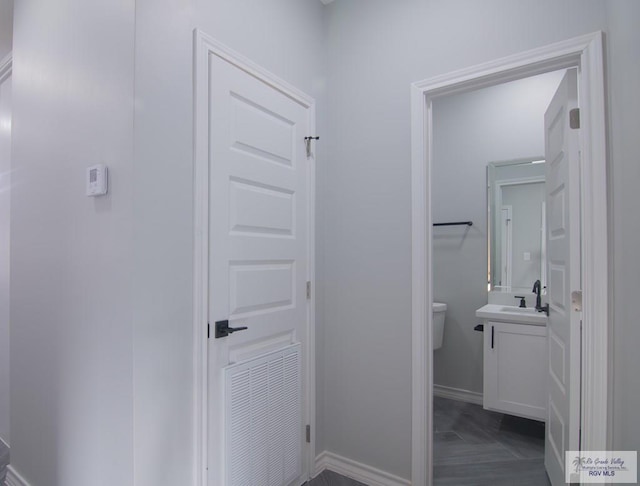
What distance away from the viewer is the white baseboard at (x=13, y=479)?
6.14ft

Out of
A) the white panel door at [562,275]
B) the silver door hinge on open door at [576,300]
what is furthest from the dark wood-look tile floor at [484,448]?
the silver door hinge on open door at [576,300]

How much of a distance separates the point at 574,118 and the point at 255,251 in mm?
1573

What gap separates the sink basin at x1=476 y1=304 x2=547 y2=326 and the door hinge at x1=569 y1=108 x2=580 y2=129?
1.36 m

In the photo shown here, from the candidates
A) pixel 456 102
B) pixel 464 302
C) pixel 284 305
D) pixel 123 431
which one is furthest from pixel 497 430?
pixel 456 102

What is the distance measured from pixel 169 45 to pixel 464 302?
9.57 ft

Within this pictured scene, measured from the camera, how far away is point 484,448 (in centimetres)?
241

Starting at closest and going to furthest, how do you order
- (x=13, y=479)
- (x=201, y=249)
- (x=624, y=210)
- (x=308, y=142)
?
(x=624, y=210) < (x=201, y=249) < (x=13, y=479) < (x=308, y=142)

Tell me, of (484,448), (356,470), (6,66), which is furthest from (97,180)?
(484,448)

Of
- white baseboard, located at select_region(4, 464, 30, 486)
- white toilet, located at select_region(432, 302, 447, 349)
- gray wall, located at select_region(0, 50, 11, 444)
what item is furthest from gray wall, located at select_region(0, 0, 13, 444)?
white toilet, located at select_region(432, 302, 447, 349)

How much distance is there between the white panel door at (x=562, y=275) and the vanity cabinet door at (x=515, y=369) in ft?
1.32

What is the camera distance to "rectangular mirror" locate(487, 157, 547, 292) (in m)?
2.92

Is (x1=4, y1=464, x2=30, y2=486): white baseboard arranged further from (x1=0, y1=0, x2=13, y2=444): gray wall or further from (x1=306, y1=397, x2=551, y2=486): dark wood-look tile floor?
(x1=306, y1=397, x2=551, y2=486): dark wood-look tile floor

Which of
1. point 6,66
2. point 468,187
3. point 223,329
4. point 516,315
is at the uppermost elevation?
point 6,66

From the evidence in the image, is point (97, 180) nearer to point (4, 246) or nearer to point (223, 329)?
point (223, 329)
